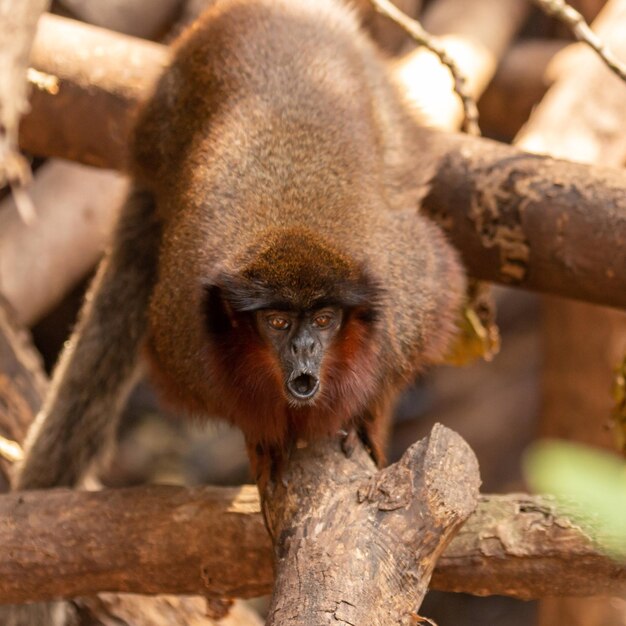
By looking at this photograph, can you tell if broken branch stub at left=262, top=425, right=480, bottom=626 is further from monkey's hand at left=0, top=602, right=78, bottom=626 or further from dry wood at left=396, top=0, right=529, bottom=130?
dry wood at left=396, top=0, right=529, bottom=130

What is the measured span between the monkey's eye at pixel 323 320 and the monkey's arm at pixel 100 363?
1.23 metres

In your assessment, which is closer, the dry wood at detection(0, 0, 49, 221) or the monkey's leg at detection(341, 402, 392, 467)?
the dry wood at detection(0, 0, 49, 221)

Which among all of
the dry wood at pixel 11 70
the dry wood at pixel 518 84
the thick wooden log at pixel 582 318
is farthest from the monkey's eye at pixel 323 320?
the dry wood at pixel 518 84

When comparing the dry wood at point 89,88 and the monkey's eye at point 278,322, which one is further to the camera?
the dry wood at point 89,88

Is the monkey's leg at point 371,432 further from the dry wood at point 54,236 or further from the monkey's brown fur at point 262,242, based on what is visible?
the dry wood at point 54,236

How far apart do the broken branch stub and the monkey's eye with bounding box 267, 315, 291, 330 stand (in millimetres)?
433

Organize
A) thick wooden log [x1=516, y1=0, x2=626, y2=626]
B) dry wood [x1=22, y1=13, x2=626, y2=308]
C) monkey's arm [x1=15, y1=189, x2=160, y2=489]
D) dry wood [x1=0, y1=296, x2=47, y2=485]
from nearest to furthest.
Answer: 1. dry wood [x1=22, y1=13, x2=626, y2=308]
2. monkey's arm [x1=15, y1=189, x2=160, y2=489]
3. dry wood [x1=0, y1=296, x2=47, y2=485]
4. thick wooden log [x1=516, y1=0, x2=626, y2=626]

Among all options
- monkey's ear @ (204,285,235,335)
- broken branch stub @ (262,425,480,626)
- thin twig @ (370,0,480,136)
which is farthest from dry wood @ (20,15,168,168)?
broken branch stub @ (262,425,480,626)

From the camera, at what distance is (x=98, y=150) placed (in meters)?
3.98

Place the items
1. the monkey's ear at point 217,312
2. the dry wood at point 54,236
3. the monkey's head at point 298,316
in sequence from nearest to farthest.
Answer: the monkey's head at point 298,316 < the monkey's ear at point 217,312 < the dry wood at point 54,236

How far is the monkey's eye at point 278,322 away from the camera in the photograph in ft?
7.93

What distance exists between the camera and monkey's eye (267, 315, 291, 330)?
7.93ft

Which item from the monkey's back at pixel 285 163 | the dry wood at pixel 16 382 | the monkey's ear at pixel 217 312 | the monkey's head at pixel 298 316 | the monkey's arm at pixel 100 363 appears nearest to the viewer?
the monkey's head at pixel 298 316

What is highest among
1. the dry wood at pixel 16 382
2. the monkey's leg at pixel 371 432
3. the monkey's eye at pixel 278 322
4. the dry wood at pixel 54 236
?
the monkey's eye at pixel 278 322
